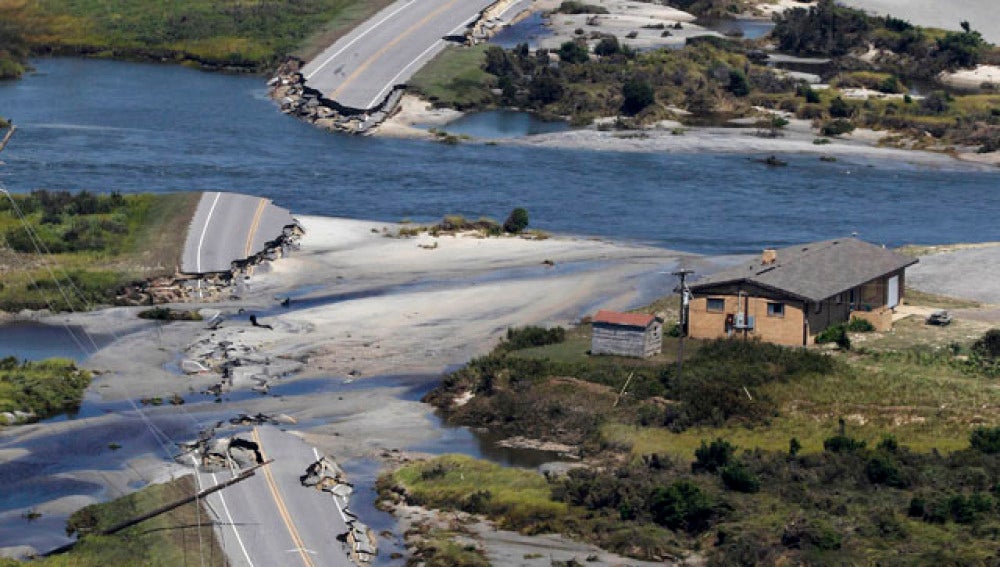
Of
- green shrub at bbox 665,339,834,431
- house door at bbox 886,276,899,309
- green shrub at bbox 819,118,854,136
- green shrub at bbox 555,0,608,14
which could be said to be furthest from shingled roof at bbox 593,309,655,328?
green shrub at bbox 555,0,608,14

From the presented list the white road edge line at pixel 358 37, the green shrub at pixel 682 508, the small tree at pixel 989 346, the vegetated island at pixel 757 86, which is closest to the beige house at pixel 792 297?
the small tree at pixel 989 346

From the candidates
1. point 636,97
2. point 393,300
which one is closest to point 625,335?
point 393,300

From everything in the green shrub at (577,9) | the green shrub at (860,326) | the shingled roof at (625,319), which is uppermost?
the green shrub at (577,9)

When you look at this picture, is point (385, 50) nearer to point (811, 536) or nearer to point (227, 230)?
point (227, 230)

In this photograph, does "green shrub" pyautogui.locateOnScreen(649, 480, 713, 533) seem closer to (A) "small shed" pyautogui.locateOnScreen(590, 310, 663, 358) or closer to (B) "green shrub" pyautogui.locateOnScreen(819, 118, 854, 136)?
(A) "small shed" pyautogui.locateOnScreen(590, 310, 663, 358)

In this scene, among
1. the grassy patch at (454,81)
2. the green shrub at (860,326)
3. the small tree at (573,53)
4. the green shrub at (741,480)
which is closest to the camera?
the green shrub at (741,480)

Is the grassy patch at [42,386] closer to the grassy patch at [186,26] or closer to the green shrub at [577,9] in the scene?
the grassy patch at [186,26]
